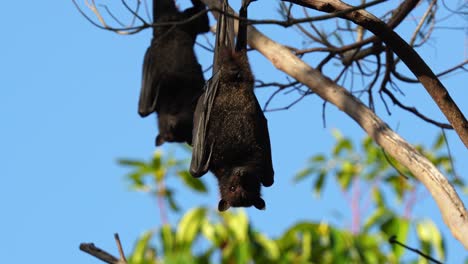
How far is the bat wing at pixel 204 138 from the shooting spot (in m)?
7.92

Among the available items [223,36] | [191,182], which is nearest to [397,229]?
[223,36]

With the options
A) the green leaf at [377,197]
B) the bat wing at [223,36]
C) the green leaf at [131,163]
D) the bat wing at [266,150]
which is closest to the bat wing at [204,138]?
the bat wing at [223,36]

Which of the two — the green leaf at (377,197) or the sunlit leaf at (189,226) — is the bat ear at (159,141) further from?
the green leaf at (377,197)

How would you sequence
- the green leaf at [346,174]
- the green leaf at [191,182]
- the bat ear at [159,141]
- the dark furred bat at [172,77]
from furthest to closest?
the green leaf at [346,174], the bat ear at [159,141], the dark furred bat at [172,77], the green leaf at [191,182]

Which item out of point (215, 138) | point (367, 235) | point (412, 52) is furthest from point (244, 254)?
point (412, 52)

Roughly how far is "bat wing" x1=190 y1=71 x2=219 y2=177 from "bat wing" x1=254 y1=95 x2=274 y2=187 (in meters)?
0.43

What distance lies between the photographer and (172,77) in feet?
32.9

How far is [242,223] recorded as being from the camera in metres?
8.21

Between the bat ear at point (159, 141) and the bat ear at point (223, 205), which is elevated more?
the bat ear at point (159, 141)

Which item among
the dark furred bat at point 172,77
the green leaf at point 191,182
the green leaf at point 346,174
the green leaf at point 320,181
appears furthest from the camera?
the green leaf at point 346,174

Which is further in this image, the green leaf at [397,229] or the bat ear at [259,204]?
the bat ear at [259,204]

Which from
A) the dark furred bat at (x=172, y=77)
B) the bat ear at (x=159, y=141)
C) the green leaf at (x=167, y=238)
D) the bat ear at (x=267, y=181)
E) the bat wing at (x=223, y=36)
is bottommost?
the green leaf at (x=167, y=238)

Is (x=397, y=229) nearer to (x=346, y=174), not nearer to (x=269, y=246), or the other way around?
(x=269, y=246)

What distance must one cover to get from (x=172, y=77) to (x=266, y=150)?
2335mm
